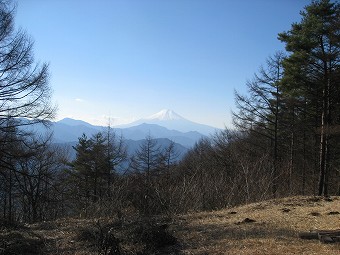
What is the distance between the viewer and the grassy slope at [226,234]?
652 cm

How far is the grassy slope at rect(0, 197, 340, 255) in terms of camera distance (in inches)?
257

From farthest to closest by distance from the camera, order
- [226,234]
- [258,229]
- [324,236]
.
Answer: [258,229] → [226,234] → [324,236]

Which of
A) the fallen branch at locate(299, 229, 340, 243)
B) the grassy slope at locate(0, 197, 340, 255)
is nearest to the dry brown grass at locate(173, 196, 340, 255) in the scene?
the grassy slope at locate(0, 197, 340, 255)

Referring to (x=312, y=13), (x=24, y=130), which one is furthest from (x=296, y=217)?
(x=24, y=130)

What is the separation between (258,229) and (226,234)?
77 cm

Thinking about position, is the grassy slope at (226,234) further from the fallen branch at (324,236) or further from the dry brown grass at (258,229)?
the fallen branch at (324,236)

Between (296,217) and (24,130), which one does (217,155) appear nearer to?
(24,130)

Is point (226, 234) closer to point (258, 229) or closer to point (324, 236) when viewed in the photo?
point (258, 229)

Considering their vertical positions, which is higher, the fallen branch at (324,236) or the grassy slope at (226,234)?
the fallen branch at (324,236)

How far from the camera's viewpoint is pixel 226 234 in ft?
25.5

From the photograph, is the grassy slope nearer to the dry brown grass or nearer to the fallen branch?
the dry brown grass

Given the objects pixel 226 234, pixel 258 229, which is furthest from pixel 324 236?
pixel 226 234

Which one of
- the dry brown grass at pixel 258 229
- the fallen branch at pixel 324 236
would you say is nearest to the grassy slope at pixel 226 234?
the dry brown grass at pixel 258 229

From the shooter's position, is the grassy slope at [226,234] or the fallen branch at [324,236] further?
the grassy slope at [226,234]
